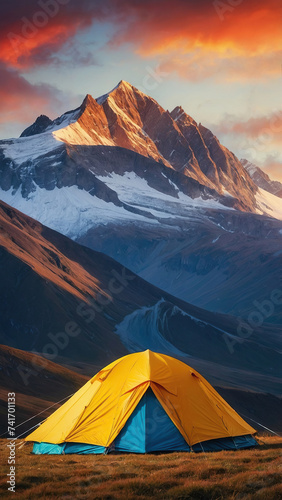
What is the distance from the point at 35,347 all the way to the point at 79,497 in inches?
5953

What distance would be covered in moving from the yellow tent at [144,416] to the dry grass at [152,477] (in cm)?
237

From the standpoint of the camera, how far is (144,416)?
99.0 ft

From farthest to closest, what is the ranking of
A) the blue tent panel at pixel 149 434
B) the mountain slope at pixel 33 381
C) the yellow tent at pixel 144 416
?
the mountain slope at pixel 33 381 < the yellow tent at pixel 144 416 < the blue tent panel at pixel 149 434

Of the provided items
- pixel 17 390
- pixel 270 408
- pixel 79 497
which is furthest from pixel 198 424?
pixel 270 408

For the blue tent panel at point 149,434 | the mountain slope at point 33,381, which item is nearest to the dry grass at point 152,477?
the blue tent panel at point 149,434

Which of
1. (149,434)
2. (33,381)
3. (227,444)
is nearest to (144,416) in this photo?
(149,434)

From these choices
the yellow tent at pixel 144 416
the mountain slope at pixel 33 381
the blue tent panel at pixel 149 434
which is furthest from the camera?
the mountain slope at pixel 33 381

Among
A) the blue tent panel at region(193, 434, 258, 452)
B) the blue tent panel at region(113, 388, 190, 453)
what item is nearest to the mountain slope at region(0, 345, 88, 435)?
the blue tent panel at region(113, 388, 190, 453)

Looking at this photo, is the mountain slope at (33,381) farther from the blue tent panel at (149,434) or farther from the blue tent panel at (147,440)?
the blue tent panel at (149,434)

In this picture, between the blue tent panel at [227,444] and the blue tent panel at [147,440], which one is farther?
the blue tent panel at [227,444]

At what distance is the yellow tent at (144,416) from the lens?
1176 inches

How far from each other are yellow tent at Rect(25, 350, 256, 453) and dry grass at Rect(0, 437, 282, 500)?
2366 mm

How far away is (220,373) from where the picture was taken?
181 meters

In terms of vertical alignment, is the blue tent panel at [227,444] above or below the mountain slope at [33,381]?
below
